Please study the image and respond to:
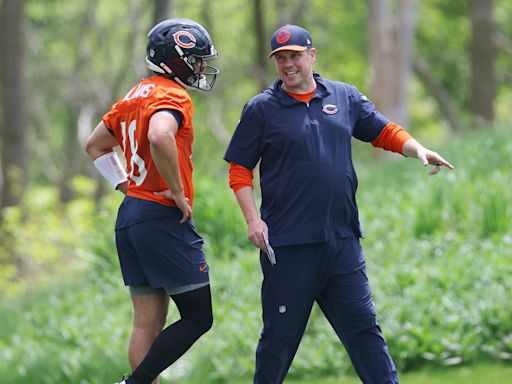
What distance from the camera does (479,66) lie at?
18.0m

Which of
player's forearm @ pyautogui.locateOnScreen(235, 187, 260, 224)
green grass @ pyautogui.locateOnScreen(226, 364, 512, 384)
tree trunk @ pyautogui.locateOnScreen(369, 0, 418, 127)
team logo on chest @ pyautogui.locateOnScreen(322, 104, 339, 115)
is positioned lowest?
green grass @ pyautogui.locateOnScreen(226, 364, 512, 384)

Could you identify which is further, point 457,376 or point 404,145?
point 457,376

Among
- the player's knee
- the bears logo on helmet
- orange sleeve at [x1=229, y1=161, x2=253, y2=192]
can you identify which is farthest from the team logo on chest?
the player's knee

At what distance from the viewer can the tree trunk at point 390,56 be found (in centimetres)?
2011

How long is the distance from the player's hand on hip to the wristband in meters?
0.65

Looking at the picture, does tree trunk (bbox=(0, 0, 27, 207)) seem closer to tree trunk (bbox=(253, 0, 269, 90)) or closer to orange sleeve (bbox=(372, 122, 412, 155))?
tree trunk (bbox=(253, 0, 269, 90))

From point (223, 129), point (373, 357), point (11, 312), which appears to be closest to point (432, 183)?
point (11, 312)

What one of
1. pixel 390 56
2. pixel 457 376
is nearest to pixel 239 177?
pixel 457 376

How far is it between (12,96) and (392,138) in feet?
43.1

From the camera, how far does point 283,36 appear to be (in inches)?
211

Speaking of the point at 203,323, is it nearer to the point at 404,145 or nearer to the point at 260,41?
the point at 404,145

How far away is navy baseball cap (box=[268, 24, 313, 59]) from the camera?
5.32 m

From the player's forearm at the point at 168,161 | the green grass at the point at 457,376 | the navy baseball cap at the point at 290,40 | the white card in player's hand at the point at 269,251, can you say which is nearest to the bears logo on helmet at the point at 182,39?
the navy baseball cap at the point at 290,40

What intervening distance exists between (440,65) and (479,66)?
552 inches
